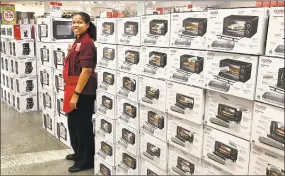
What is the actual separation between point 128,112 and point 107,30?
0.72 m

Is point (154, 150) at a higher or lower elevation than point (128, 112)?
lower

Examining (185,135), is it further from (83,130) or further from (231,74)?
(83,130)

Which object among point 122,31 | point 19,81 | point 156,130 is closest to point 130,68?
point 122,31

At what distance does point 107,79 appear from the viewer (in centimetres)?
268

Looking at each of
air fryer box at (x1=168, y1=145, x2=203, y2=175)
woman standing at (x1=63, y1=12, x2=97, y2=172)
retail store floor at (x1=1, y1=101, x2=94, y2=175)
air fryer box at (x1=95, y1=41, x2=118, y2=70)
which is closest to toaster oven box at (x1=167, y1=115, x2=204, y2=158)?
air fryer box at (x1=168, y1=145, x2=203, y2=175)

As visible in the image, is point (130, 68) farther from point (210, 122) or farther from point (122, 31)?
point (210, 122)

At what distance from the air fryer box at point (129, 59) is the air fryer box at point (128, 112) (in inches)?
10.4

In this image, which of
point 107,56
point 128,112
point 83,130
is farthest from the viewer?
point 83,130

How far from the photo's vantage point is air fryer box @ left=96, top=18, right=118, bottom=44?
2.51m

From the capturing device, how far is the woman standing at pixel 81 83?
280cm

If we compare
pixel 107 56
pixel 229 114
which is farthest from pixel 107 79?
pixel 229 114

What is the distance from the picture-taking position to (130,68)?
240 cm

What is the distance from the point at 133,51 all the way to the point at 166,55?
A: 38 centimetres

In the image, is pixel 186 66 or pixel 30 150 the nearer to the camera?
pixel 186 66
